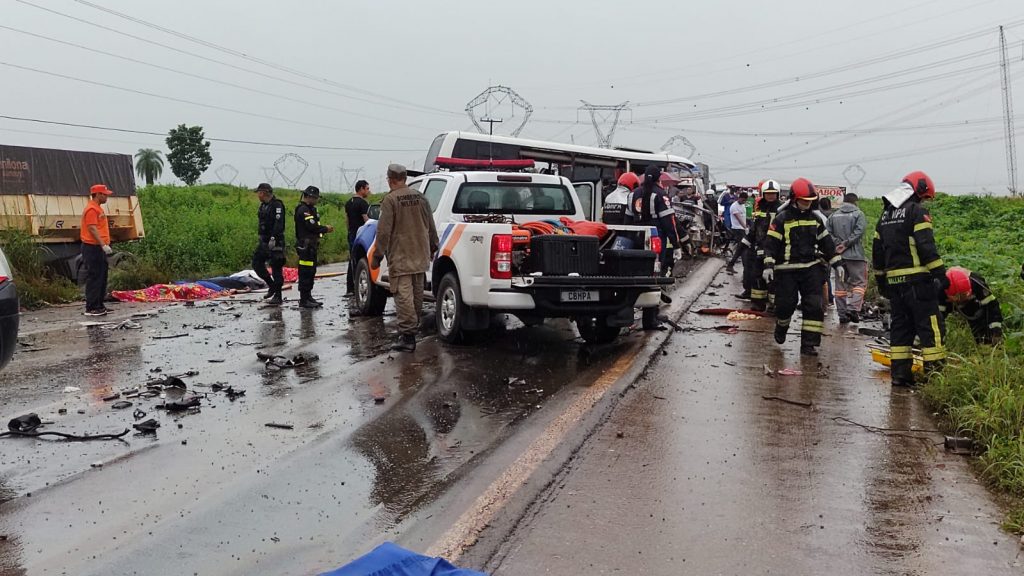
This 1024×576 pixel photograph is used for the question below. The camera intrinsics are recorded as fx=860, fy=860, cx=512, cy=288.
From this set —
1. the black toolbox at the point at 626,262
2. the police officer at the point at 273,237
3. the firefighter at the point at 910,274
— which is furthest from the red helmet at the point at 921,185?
the police officer at the point at 273,237

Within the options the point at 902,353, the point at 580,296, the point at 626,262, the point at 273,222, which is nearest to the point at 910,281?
the point at 902,353

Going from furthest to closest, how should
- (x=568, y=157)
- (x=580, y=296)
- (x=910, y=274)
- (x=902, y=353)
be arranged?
(x=568, y=157), (x=580, y=296), (x=902, y=353), (x=910, y=274)

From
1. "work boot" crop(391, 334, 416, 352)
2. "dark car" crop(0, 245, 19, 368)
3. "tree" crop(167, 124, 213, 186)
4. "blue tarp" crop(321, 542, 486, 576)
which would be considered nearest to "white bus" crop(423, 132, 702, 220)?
"work boot" crop(391, 334, 416, 352)

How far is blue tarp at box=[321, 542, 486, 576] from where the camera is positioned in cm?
328

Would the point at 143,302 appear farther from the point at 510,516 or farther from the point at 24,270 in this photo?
the point at 510,516

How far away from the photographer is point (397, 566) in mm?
3309

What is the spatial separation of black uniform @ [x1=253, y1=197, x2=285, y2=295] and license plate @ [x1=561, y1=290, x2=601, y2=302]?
19.6 feet

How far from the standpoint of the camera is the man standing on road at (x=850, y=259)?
11953 mm

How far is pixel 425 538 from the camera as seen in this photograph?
161 inches

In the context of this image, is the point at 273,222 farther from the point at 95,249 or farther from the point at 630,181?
the point at 630,181

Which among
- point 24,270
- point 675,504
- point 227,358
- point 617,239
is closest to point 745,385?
point 617,239

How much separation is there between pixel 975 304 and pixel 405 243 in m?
5.68

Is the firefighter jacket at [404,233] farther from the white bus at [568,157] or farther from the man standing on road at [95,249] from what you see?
the white bus at [568,157]

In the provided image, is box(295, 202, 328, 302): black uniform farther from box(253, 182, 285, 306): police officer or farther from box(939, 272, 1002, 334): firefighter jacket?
box(939, 272, 1002, 334): firefighter jacket
